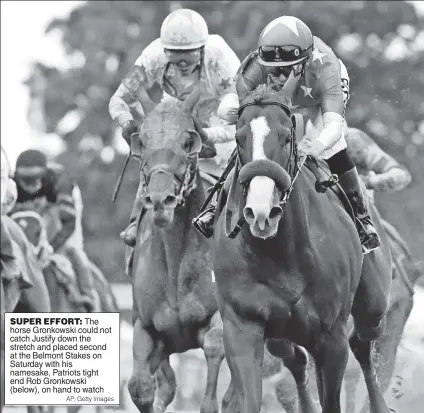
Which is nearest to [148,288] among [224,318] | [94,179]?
[224,318]

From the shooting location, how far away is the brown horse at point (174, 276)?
367 inches

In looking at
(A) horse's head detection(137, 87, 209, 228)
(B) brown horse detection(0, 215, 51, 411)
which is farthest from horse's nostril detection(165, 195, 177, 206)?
(B) brown horse detection(0, 215, 51, 411)

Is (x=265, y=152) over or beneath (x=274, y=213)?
over

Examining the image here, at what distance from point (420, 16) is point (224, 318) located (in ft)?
68.7

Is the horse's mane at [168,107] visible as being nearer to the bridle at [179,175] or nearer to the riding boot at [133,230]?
the bridle at [179,175]

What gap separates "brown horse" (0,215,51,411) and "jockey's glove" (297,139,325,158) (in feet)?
15.7

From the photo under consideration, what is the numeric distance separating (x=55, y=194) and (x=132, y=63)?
12.9m

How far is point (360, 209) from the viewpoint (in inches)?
348

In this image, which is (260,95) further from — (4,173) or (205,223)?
(4,173)

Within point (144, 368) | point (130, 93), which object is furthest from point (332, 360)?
point (130, 93)

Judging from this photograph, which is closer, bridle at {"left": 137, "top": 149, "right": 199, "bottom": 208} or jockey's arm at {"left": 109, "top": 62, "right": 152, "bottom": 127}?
bridle at {"left": 137, "top": 149, "right": 199, "bottom": 208}

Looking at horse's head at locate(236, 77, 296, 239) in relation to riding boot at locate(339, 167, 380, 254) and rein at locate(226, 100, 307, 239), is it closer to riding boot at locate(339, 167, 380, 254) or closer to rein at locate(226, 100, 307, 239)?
rein at locate(226, 100, 307, 239)

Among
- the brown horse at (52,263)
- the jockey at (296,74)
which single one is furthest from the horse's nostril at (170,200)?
the brown horse at (52,263)

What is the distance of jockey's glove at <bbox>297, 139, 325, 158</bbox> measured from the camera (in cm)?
771
